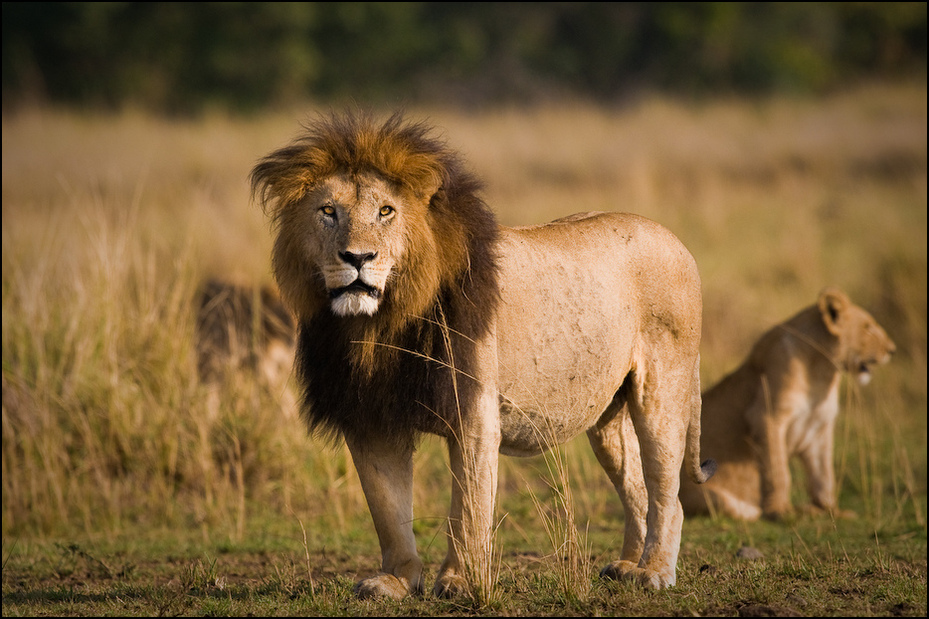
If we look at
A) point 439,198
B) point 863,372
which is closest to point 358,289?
point 439,198

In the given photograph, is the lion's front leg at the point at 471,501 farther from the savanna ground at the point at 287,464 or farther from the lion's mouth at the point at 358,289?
the lion's mouth at the point at 358,289

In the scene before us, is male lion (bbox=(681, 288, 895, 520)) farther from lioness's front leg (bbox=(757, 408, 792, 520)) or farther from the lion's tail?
the lion's tail

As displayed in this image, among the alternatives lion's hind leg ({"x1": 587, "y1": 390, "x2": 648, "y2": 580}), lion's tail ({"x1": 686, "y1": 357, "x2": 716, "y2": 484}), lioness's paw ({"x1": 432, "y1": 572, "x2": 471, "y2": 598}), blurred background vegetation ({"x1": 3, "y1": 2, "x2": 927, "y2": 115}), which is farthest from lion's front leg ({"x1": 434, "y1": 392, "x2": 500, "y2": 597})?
blurred background vegetation ({"x1": 3, "y1": 2, "x2": 927, "y2": 115})

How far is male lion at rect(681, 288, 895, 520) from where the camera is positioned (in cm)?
721

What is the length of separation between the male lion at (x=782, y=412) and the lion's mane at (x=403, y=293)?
3.55 meters

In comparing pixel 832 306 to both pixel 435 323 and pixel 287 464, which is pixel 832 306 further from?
pixel 435 323

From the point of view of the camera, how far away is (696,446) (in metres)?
5.02

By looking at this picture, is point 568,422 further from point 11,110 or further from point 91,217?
point 11,110

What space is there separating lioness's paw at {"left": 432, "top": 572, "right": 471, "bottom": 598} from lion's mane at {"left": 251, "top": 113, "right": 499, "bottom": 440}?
51 centimetres

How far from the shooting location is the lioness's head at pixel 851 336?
7719 millimetres

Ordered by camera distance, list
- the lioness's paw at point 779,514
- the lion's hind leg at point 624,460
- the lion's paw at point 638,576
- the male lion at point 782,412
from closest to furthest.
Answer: the lion's paw at point 638,576
the lion's hind leg at point 624,460
the lioness's paw at point 779,514
the male lion at point 782,412

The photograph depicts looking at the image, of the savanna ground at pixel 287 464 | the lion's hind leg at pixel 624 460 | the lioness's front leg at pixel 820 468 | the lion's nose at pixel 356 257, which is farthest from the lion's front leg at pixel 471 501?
the lioness's front leg at pixel 820 468

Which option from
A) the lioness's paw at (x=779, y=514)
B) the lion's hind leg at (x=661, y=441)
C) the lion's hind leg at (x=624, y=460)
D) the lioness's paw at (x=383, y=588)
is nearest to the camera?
the lioness's paw at (x=383, y=588)

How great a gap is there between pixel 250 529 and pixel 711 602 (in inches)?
139
